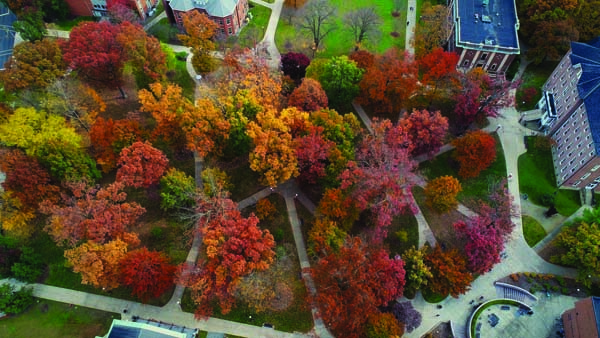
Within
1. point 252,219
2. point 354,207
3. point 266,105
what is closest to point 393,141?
point 354,207

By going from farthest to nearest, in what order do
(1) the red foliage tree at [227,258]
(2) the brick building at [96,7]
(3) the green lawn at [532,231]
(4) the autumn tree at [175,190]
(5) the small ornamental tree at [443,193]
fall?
1. (2) the brick building at [96,7]
2. (3) the green lawn at [532,231]
3. (4) the autumn tree at [175,190]
4. (5) the small ornamental tree at [443,193]
5. (1) the red foliage tree at [227,258]

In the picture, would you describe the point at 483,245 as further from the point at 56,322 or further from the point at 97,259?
the point at 56,322

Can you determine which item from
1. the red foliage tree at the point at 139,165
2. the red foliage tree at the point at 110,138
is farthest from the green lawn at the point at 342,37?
the red foliage tree at the point at 139,165

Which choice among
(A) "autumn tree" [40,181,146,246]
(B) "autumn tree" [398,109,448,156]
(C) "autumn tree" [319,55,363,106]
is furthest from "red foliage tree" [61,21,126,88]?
(B) "autumn tree" [398,109,448,156]

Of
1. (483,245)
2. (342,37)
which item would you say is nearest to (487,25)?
(342,37)

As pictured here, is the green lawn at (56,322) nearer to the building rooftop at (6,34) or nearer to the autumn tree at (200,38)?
the autumn tree at (200,38)
